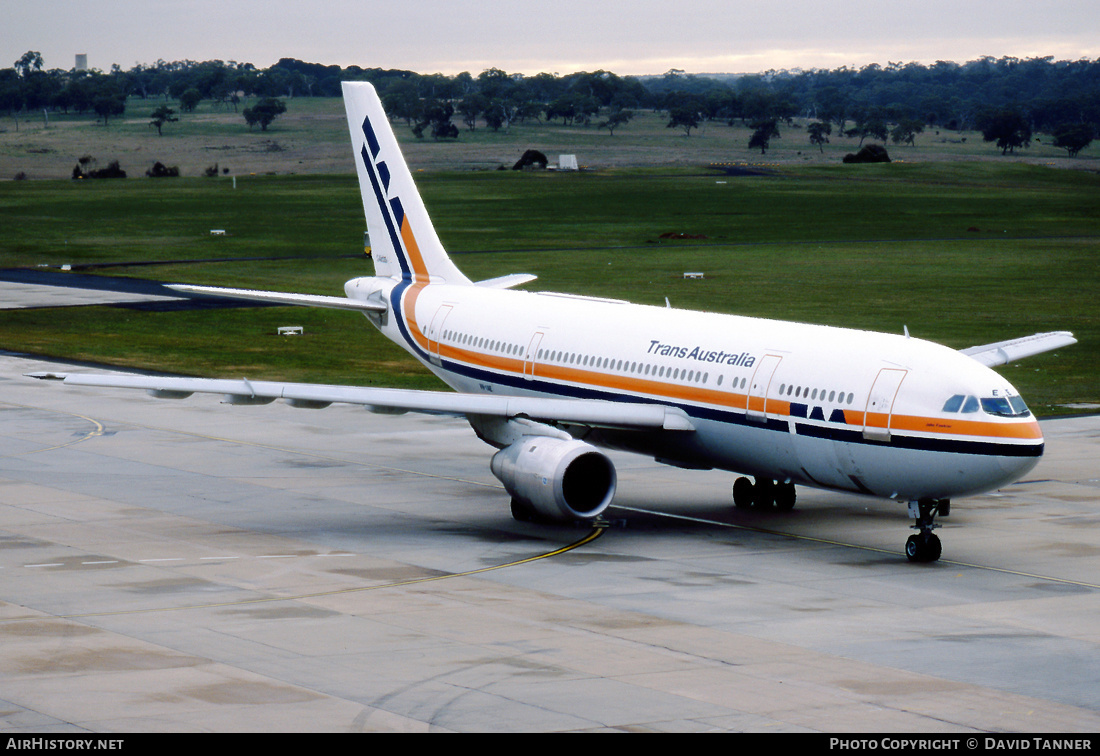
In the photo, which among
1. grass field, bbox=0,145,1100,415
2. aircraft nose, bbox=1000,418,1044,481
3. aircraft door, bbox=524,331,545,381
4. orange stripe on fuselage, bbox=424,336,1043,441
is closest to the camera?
aircraft nose, bbox=1000,418,1044,481

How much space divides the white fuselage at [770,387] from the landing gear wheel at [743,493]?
2014 mm

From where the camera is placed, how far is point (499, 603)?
26.6 meters

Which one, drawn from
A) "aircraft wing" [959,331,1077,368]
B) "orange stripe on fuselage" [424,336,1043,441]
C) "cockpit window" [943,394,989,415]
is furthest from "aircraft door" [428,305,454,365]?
"cockpit window" [943,394,989,415]

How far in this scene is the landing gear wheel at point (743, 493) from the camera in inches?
1406

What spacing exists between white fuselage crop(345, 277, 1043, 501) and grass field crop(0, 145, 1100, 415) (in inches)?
640

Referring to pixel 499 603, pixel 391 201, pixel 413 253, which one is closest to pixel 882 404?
pixel 499 603

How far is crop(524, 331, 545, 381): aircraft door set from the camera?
37719 mm

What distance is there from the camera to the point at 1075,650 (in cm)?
2380

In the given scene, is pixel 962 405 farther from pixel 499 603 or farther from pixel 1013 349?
pixel 1013 349

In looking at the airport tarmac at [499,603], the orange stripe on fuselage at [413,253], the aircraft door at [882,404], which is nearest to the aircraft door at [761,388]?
the aircraft door at [882,404]

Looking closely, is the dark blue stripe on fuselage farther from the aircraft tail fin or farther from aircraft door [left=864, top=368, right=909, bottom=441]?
the aircraft tail fin

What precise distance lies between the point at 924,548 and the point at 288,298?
20474 millimetres

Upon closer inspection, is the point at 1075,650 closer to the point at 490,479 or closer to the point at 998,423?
the point at 998,423

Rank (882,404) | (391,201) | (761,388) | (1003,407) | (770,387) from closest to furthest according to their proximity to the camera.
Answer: (1003,407) → (882,404) → (770,387) → (761,388) → (391,201)
